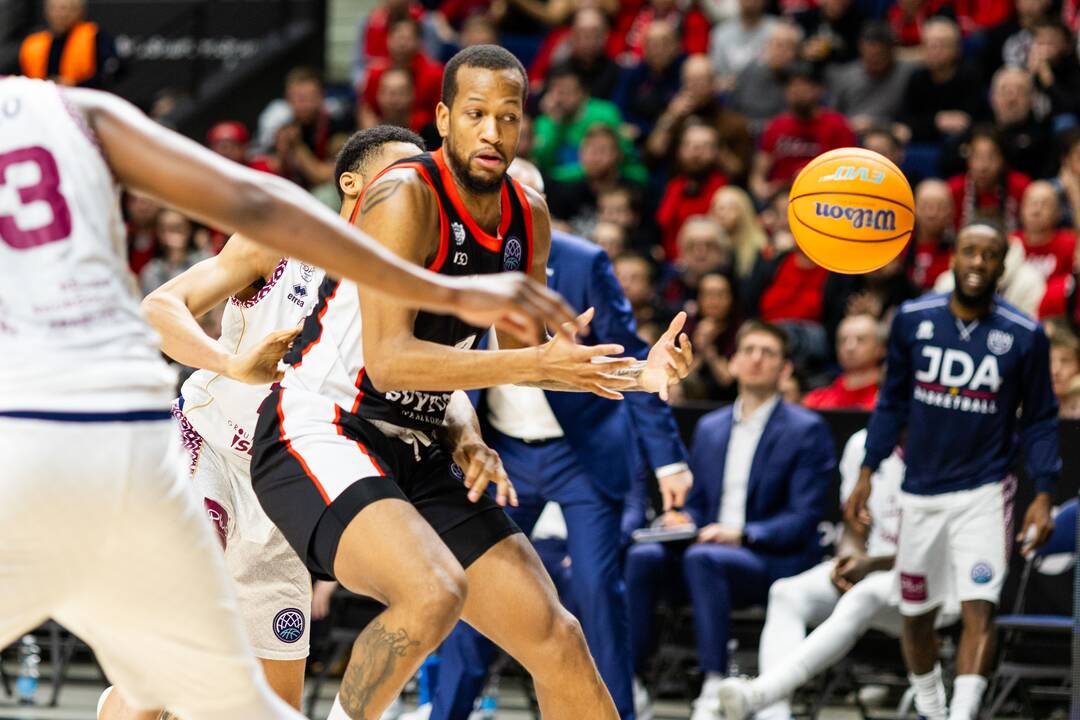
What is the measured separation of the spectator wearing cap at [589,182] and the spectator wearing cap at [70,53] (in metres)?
3.94

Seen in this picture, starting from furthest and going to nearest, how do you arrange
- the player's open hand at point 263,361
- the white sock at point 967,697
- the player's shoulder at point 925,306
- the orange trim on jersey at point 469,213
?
the player's shoulder at point 925,306 < the white sock at point 967,697 < the player's open hand at point 263,361 < the orange trim on jersey at point 469,213

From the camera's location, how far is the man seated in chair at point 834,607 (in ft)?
26.0

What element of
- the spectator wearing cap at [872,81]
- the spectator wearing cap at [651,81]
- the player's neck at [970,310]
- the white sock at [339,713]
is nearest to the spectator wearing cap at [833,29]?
the spectator wearing cap at [872,81]

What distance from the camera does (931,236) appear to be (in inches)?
414

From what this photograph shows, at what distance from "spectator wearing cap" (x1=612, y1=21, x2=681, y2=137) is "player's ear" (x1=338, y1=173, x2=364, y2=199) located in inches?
294

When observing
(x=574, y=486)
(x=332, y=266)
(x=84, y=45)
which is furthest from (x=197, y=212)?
(x=84, y=45)

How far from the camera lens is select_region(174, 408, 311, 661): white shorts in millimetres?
5512

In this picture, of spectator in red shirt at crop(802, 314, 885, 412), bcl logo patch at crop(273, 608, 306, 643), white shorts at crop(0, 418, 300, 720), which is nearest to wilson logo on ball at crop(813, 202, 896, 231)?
bcl logo patch at crop(273, 608, 306, 643)

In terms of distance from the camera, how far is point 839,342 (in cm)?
967

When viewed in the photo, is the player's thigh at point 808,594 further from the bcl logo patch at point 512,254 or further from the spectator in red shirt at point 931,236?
the bcl logo patch at point 512,254

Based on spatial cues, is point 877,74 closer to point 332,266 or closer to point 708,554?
point 708,554

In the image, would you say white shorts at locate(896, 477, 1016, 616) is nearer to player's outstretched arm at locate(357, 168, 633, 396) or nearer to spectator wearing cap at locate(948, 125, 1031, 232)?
spectator wearing cap at locate(948, 125, 1031, 232)

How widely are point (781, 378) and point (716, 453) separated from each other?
546 millimetres

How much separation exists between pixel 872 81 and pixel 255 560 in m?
8.17
